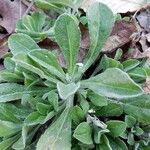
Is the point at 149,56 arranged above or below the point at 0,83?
above

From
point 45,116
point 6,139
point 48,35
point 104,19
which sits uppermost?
point 104,19

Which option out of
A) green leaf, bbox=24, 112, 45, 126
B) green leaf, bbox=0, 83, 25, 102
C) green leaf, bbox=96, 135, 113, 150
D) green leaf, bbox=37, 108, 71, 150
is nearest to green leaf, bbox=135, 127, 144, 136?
green leaf, bbox=96, 135, 113, 150

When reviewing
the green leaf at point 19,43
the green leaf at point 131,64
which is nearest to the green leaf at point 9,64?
the green leaf at point 19,43

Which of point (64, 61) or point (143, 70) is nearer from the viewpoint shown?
point (143, 70)

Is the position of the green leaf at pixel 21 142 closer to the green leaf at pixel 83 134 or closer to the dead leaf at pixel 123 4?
the green leaf at pixel 83 134

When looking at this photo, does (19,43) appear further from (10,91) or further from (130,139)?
(130,139)

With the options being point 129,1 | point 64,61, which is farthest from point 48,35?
point 129,1

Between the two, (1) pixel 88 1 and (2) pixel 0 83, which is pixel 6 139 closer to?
(2) pixel 0 83

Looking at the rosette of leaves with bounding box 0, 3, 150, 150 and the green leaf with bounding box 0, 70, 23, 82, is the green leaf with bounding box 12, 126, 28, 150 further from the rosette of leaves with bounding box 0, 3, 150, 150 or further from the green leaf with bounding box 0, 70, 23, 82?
the green leaf with bounding box 0, 70, 23, 82
